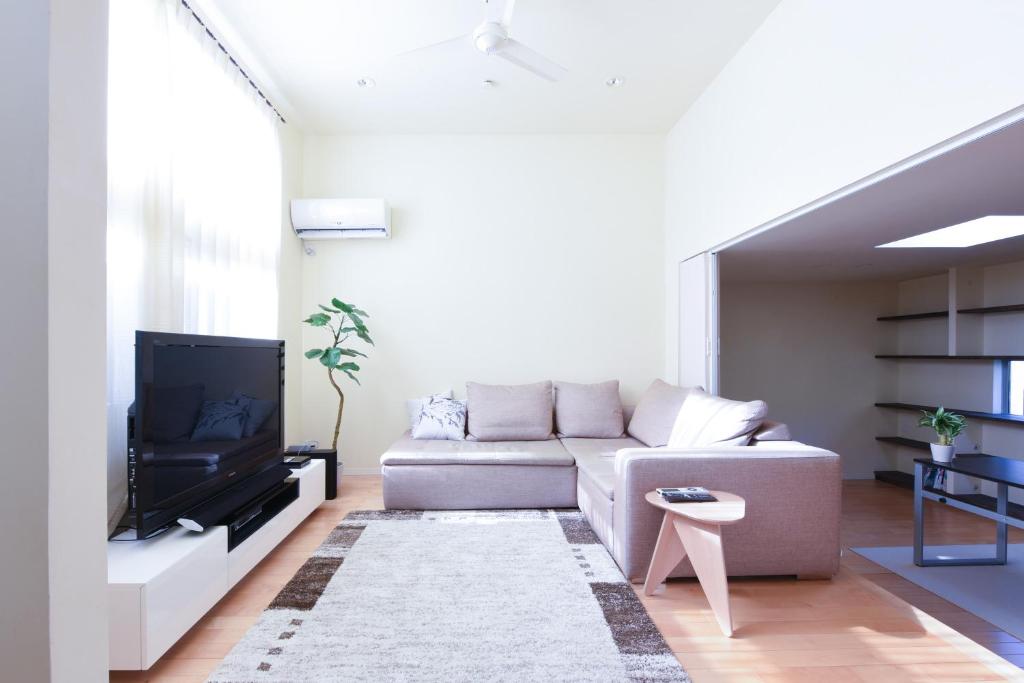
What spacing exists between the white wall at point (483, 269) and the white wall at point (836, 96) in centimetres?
93

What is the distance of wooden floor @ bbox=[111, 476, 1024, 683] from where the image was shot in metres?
1.75

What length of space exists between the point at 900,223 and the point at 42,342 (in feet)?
11.5

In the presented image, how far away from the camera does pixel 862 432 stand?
477cm

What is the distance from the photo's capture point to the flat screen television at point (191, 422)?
186cm

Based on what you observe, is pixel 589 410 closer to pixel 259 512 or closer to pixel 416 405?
pixel 416 405

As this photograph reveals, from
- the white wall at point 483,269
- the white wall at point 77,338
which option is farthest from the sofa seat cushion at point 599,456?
the white wall at point 77,338

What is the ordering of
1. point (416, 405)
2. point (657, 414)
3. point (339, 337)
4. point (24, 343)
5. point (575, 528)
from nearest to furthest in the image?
point (24, 343)
point (575, 528)
point (657, 414)
point (416, 405)
point (339, 337)

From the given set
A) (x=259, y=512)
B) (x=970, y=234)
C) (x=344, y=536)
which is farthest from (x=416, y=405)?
(x=970, y=234)

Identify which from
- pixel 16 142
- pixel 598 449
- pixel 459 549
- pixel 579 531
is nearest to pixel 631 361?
pixel 598 449

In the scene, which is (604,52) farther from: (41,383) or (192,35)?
(41,383)

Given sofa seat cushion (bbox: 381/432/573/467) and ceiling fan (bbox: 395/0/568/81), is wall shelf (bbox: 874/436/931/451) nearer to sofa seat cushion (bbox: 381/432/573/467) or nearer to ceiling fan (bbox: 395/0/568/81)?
sofa seat cushion (bbox: 381/432/573/467)

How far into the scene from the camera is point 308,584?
7.73 ft

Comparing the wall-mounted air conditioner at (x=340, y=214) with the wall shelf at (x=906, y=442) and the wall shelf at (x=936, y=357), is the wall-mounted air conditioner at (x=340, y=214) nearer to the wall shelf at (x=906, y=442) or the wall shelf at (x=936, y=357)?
the wall shelf at (x=936, y=357)

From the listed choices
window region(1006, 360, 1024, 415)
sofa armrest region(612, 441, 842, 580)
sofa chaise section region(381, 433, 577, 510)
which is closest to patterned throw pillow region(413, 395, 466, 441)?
sofa chaise section region(381, 433, 577, 510)
